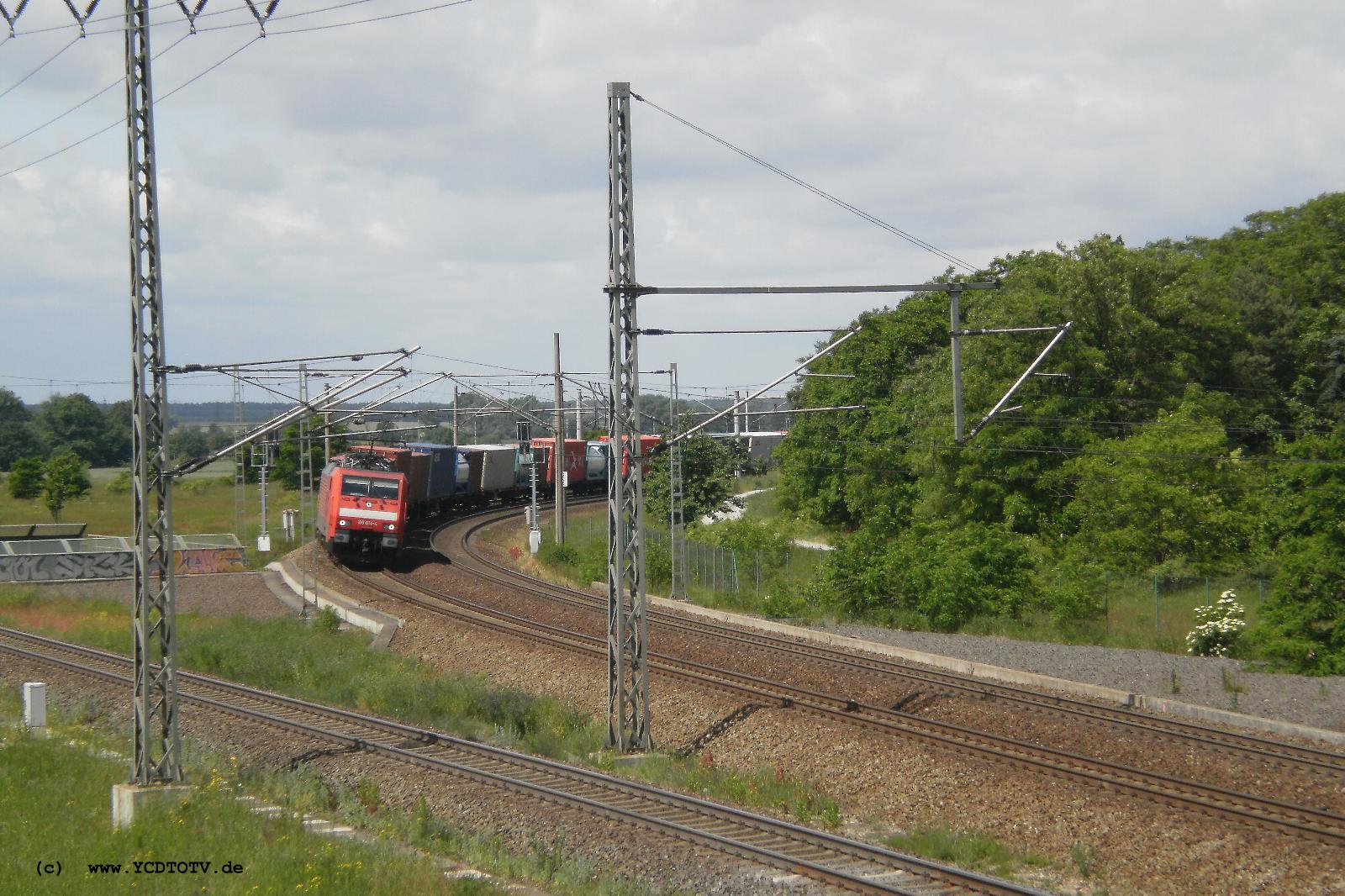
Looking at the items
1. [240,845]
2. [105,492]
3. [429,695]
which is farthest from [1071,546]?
[105,492]

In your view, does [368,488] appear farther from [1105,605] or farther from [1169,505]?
[1169,505]

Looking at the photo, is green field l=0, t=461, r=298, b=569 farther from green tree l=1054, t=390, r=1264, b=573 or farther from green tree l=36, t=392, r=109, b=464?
green tree l=1054, t=390, r=1264, b=573

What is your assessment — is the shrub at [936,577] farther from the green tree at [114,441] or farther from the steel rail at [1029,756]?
the green tree at [114,441]

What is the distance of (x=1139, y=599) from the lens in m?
30.1

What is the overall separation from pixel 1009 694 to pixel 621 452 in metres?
8.19

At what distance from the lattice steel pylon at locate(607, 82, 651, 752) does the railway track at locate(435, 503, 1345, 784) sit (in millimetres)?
5592

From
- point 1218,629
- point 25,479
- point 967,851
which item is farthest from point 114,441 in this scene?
point 967,851

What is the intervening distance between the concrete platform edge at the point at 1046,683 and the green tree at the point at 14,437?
9557 cm

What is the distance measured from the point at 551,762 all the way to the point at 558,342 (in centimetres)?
2916

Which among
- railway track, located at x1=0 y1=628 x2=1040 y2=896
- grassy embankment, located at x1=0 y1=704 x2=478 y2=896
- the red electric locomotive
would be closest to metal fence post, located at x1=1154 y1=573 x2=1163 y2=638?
railway track, located at x1=0 y1=628 x2=1040 y2=896

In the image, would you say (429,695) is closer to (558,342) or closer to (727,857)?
(727,857)

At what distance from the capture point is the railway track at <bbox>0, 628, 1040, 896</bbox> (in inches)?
447

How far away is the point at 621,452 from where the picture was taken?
16.6 meters

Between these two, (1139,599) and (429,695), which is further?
(1139,599)
